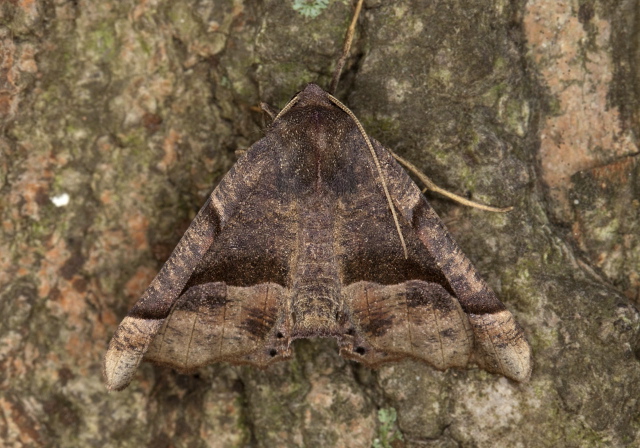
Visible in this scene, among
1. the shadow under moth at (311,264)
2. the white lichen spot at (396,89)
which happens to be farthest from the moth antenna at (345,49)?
the white lichen spot at (396,89)

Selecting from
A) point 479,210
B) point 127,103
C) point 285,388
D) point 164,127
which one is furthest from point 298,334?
point 127,103

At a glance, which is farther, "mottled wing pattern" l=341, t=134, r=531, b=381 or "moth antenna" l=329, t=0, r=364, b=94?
"moth antenna" l=329, t=0, r=364, b=94

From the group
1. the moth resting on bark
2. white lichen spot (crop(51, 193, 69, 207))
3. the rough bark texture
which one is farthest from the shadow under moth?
white lichen spot (crop(51, 193, 69, 207))

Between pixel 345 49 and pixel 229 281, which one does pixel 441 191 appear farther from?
pixel 229 281

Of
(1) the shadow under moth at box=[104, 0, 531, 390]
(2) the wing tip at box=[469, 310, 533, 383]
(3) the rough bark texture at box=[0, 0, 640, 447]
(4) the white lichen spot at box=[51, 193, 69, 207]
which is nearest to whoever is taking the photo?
(2) the wing tip at box=[469, 310, 533, 383]

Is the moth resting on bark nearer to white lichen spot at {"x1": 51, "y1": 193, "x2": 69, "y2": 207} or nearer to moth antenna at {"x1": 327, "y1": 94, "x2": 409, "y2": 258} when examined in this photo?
moth antenna at {"x1": 327, "y1": 94, "x2": 409, "y2": 258}

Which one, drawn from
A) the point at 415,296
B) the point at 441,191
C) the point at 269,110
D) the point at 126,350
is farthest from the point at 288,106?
the point at 126,350
